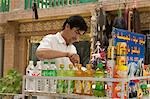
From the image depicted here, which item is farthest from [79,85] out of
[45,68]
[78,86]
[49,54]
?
[49,54]

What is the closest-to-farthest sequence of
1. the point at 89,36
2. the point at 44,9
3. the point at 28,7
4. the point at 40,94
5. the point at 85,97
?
1. the point at 85,97
2. the point at 40,94
3. the point at 89,36
4. the point at 44,9
5. the point at 28,7

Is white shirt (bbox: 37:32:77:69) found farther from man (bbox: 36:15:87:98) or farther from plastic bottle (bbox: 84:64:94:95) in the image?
plastic bottle (bbox: 84:64:94:95)

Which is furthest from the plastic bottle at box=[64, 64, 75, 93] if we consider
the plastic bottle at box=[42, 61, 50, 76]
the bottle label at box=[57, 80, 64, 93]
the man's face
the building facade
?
the building facade

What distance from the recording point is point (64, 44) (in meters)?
3.08

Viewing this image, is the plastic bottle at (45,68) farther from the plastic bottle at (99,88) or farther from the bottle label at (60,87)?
the plastic bottle at (99,88)

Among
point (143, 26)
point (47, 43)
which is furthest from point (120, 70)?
point (143, 26)

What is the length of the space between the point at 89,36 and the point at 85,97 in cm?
523

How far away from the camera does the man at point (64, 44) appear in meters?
2.78

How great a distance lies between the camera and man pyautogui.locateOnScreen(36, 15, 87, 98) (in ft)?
9.11

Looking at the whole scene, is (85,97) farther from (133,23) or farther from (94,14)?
(94,14)

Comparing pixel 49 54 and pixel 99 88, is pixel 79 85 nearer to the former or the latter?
pixel 99 88

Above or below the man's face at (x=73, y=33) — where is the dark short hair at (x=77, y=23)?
above

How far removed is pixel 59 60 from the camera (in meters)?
2.88

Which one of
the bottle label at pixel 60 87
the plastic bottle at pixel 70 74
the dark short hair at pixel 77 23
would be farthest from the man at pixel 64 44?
the bottle label at pixel 60 87
